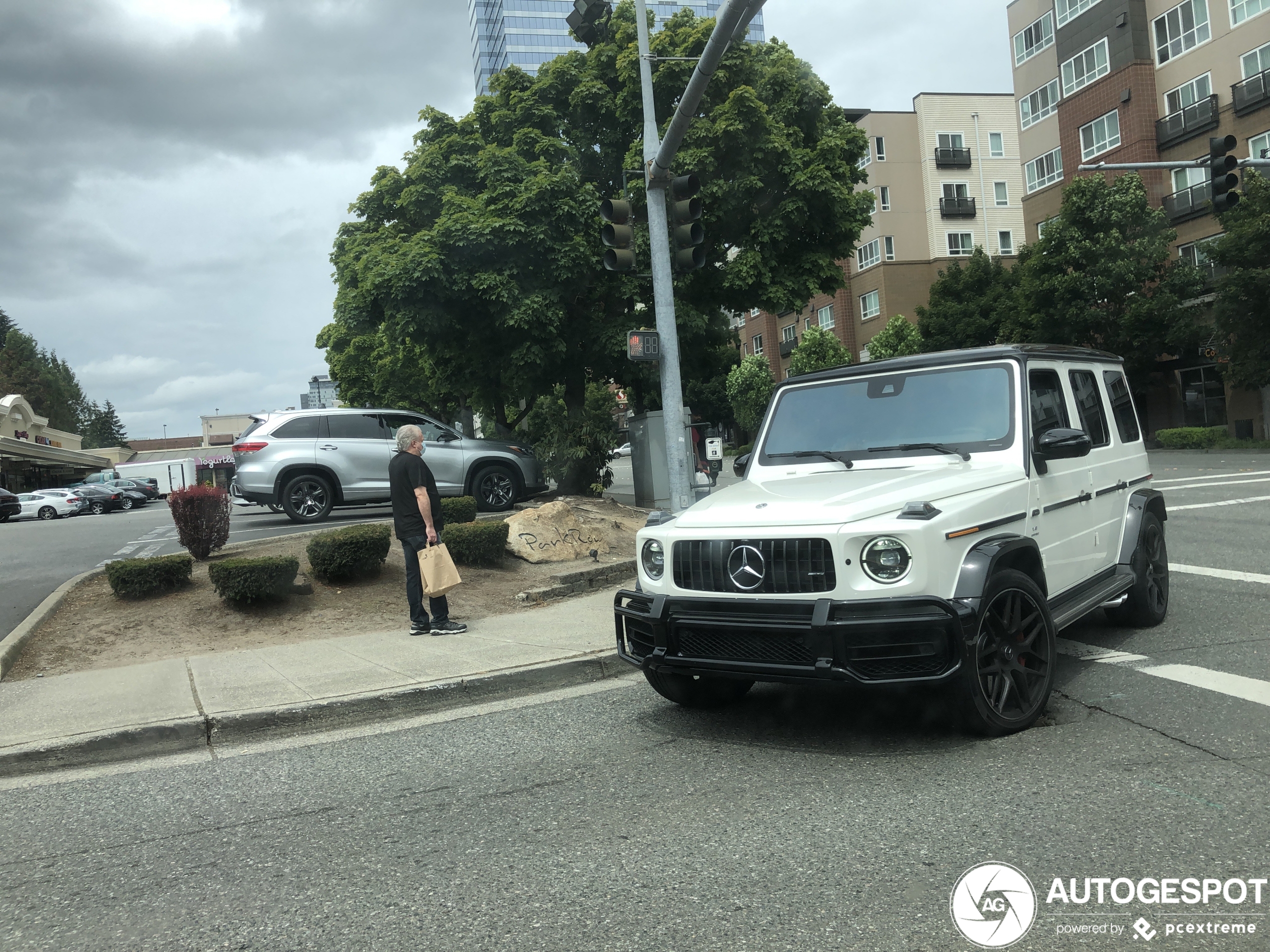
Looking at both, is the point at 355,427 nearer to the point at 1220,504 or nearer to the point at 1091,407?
the point at 1091,407

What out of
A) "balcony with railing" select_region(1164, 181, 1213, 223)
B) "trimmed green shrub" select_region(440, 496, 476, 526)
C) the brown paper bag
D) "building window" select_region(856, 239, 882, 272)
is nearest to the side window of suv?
the brown paper bag

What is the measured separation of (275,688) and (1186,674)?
5.42 metres

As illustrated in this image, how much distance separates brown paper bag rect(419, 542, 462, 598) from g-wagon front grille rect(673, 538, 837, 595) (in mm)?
3383

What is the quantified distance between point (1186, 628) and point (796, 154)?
1510cm

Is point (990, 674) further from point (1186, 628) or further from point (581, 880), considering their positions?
point (1186, 628)

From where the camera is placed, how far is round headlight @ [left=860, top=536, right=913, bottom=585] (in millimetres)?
4379

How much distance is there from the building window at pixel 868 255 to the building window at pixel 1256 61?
26.8m

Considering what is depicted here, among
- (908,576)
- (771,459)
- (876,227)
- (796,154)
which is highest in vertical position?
(876,227)

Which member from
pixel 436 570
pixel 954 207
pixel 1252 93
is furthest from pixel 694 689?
pixel 954 207

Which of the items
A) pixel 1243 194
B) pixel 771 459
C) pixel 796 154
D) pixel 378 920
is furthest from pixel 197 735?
pixel 1243 194

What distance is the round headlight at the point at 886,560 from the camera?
4379mm

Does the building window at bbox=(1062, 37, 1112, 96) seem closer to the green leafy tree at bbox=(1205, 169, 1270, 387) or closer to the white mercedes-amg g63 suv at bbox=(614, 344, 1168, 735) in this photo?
the green leafy tree at bbox=(1205, 169, 1270, 387)

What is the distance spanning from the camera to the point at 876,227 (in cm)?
6028

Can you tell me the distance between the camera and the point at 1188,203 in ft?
121
